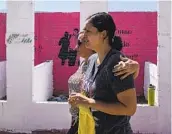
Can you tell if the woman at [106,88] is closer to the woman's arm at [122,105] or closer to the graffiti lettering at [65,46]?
the woman's arm at [122,105]

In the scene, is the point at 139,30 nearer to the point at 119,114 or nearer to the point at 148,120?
the point at 148,120

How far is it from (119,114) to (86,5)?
4.00 metres

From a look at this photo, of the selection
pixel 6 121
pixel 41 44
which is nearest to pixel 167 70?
pixel 6 121

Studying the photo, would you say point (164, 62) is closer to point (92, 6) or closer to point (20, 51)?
point (92, 6)

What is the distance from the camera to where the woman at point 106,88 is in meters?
2.09

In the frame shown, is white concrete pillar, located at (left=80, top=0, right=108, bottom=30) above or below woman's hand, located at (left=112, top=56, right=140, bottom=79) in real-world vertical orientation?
above

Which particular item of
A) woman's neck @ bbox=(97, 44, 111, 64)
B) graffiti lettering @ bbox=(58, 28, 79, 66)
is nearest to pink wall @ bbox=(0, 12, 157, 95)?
graffiti lettering @ bbox=(58, 28, 79, 66)

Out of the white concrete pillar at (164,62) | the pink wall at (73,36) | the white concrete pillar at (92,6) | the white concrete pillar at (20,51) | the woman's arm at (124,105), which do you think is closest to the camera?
the woman's arm at (124,105)

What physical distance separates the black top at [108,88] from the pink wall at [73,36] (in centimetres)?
825

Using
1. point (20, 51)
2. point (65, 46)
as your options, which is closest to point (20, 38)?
point (20, 51)

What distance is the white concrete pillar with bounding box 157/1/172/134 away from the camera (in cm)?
576

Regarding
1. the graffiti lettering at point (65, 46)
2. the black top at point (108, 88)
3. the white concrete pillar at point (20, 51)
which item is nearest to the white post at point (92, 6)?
the white concrete pillar at point (20, 51)

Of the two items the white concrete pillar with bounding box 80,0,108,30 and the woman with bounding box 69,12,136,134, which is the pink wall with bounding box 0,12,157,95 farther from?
A: the woman with bounding box 69,12,136,134

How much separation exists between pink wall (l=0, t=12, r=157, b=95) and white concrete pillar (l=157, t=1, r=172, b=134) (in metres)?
4.51
